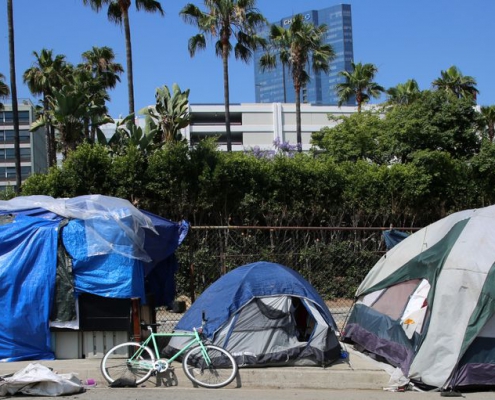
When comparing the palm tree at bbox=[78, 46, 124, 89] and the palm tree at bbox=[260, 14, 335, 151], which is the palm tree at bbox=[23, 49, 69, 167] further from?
the palm tree at bbox=[260, 14, 335, 151]

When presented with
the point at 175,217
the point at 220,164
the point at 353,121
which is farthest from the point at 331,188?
the point at 353,121

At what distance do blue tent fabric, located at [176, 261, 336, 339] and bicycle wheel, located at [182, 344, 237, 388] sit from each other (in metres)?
0.36

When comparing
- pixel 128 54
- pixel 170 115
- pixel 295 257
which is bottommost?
pixel 295 257

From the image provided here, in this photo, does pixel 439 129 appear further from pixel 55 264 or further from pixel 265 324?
pixel 55 264

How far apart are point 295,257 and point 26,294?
6819 millimetres

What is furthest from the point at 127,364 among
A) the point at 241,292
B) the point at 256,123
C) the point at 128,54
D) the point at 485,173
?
the point at 256,123

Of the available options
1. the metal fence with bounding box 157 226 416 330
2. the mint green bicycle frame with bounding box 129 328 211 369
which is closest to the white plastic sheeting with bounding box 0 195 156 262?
the mint green bicycle frame with bounding box 129 328 211 369

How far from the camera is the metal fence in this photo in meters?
12.8

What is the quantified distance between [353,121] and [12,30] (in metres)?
15.4

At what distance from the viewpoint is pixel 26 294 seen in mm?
8227

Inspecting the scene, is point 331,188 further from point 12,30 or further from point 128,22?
point 12,30

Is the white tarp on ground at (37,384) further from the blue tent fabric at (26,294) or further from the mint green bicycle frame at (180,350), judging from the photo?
the blue tent fabric at (26,294)

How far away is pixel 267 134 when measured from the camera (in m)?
73.9

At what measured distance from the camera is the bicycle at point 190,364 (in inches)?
298
